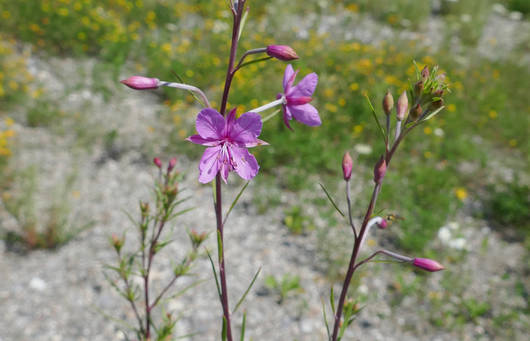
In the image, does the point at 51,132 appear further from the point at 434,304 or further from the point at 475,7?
the point at 475,7

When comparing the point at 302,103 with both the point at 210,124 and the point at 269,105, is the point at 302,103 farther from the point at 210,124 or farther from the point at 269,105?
the point at 210,124

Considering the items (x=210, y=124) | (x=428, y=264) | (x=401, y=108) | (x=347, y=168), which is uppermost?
(x=401, y=108)

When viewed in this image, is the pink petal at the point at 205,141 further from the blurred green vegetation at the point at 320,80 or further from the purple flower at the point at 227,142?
the blurred green vegetation at the point at 320,80

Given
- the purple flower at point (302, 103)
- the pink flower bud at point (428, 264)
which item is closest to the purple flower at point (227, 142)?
the purple flower at point (302, 103)

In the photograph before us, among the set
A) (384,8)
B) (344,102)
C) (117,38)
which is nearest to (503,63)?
(384,8)

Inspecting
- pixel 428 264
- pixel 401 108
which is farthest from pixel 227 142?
pixel 428 264

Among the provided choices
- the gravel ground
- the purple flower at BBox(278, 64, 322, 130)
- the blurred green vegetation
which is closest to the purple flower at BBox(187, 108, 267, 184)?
the purple flower at BBox(278, 64, 322, 130)

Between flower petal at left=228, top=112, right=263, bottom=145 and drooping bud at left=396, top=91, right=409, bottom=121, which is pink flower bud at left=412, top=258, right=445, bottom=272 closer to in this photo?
drooping bud at left=396, top=91, right=409, bottom=121
